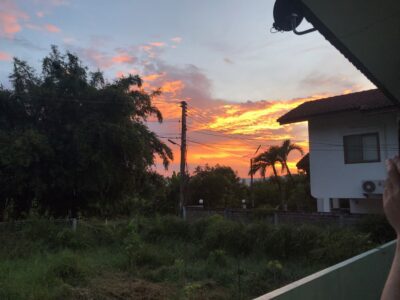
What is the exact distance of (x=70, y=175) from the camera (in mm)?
15406

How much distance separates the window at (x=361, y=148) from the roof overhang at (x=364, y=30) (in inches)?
442

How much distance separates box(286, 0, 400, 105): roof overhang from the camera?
249 centimetres

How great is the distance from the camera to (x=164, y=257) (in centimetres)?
1074

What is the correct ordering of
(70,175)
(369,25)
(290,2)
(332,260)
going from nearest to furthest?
(290,2) → (369,25) → (332,260) → (70,175)

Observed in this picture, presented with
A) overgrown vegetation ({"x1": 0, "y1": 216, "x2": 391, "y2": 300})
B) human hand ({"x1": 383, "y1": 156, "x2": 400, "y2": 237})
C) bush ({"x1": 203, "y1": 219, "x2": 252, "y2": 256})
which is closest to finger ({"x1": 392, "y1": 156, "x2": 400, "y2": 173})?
human hand ({"x1": 383, "y1": 156, "x2": 400, "y2": 237})

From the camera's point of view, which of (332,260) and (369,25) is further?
(332,260)

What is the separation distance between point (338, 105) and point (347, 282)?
12357 mm

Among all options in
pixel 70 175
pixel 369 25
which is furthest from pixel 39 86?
pixel 369 25

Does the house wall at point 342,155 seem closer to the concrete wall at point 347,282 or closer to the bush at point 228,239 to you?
the bush at point 228,239

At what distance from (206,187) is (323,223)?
24.3 m

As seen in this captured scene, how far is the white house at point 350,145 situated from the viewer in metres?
A: 13.8

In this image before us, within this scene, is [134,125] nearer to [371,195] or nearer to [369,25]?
[371,195]

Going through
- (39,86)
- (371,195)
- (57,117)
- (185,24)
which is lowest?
(371,195)

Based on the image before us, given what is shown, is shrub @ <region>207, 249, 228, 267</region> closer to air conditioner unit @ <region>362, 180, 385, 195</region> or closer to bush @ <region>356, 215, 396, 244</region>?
bush @ <region>356, 215, 396, 244</region>
